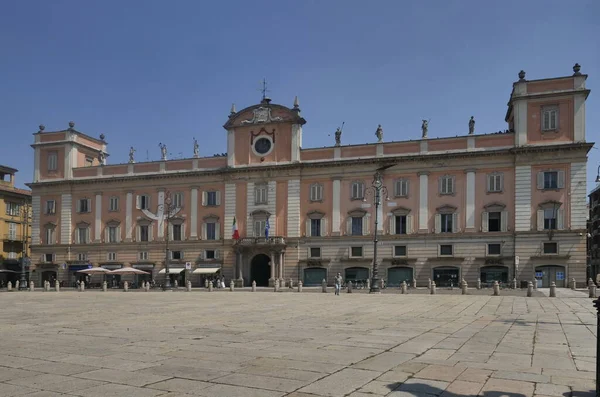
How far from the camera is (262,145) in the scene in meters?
57.2

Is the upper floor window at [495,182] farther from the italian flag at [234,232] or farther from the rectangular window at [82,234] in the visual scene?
the rectangular window at [82,234]

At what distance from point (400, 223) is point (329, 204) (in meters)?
7.00

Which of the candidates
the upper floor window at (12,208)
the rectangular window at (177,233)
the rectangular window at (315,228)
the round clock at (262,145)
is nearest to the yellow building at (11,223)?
the upper floor window at (12,208)

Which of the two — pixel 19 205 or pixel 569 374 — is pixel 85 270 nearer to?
pixel 19 205

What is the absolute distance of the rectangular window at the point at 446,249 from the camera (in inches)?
1981

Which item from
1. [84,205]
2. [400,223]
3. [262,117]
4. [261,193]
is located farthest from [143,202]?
[400,223]

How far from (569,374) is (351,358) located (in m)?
3.59

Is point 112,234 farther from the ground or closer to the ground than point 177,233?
closer to the ground

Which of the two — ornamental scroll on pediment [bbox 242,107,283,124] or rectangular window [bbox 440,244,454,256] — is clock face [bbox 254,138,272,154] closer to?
ornamental scroll on pediment [bbox 242,107,283,124]

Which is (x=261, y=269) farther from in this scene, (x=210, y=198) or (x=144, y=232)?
(x=144, y=232)

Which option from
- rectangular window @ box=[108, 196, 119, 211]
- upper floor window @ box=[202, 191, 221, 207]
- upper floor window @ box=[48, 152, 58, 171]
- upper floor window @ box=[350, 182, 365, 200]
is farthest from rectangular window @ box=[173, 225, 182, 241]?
upper floor window @ box=[350, 182, 365, 200]

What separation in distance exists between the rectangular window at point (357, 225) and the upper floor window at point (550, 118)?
17.8 m

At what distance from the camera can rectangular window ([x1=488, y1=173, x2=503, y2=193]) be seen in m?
49.6

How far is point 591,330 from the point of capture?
15.4m
